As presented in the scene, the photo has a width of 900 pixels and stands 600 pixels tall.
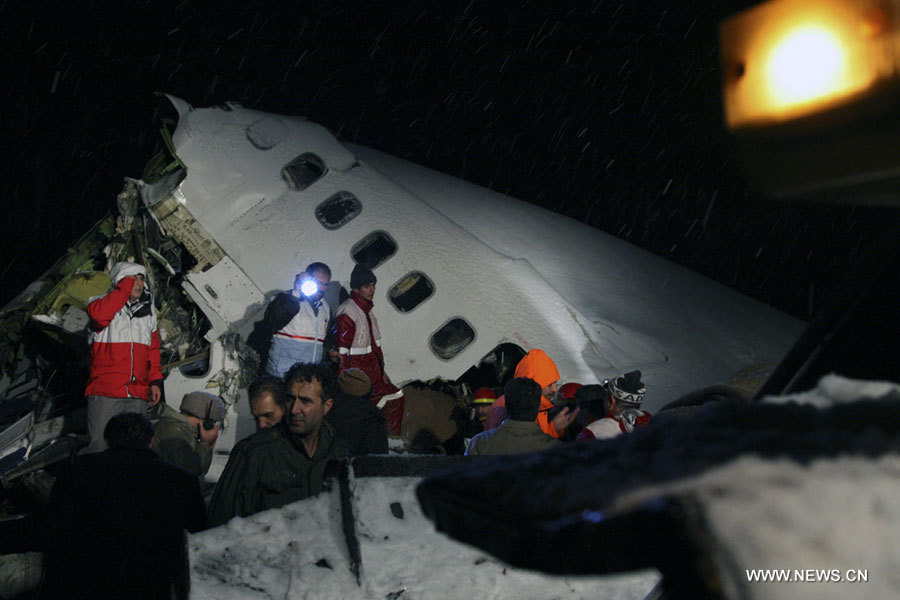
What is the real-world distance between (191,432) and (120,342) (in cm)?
119

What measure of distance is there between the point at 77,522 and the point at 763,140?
3173 mm

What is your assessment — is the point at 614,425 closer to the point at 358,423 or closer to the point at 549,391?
the point at 549,391

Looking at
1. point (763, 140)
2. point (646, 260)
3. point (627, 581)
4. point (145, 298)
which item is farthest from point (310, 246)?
point (763, 140)

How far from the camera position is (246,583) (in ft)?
5.59

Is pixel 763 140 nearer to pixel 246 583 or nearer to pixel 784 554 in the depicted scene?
pixel 784 554

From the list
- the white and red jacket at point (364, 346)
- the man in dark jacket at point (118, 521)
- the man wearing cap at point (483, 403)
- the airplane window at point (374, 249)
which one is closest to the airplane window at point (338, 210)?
the airplane window at point (374, 249)

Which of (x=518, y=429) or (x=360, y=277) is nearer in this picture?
(x=518, y=429)

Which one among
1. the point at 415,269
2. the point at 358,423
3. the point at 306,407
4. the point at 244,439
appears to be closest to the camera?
the point at 244,439

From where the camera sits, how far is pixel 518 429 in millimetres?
3934

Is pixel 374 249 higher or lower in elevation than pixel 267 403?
higher

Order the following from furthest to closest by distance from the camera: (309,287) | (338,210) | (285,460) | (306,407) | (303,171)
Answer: (303,171) → (338,210) → (309,287) → (306,407) → (285,460)

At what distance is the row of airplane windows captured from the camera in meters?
6.84

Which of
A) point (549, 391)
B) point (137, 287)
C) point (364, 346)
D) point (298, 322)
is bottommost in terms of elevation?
point (137, 287)

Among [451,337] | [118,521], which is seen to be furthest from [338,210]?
[118,521]
